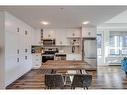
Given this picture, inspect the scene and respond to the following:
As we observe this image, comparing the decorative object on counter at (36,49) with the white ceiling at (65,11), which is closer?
the white ceiling at (65,11)

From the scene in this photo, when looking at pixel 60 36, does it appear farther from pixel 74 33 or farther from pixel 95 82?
pixel 95 82

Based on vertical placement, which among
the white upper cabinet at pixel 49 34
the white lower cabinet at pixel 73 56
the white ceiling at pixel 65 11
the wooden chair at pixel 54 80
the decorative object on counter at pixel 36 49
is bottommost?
the wooden chair at pixel 54 80

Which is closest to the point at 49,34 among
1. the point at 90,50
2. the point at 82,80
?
the point at 90,50

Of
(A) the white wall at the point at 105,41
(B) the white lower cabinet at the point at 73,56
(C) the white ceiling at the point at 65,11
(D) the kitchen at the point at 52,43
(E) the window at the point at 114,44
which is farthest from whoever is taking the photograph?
(E) the window at the point at 114,44

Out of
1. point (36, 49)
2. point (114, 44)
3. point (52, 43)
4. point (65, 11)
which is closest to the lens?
point (65, 11)

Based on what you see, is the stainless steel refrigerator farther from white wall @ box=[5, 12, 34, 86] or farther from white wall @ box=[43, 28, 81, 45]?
white wall @ box=[5, 12, 34, 86]

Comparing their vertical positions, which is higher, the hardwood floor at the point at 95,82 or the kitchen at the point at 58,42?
the kitchen at the point at 58,42

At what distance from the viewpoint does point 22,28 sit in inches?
294

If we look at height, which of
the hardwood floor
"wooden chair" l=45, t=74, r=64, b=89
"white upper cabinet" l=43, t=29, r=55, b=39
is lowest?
the hardwood floor

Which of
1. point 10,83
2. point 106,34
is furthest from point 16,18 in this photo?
point 106,34

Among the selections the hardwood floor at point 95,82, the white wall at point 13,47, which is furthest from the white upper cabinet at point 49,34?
the hardwood floor at point 95,82

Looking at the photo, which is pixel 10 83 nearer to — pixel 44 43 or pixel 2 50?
pixel 2 50

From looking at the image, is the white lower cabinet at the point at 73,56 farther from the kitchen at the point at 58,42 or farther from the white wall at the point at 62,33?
the white wall at the point at 62,33

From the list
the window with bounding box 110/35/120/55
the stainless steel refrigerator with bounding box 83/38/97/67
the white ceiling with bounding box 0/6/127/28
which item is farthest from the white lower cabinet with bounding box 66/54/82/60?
the white ceiling with bounding box 0/6/127/28
